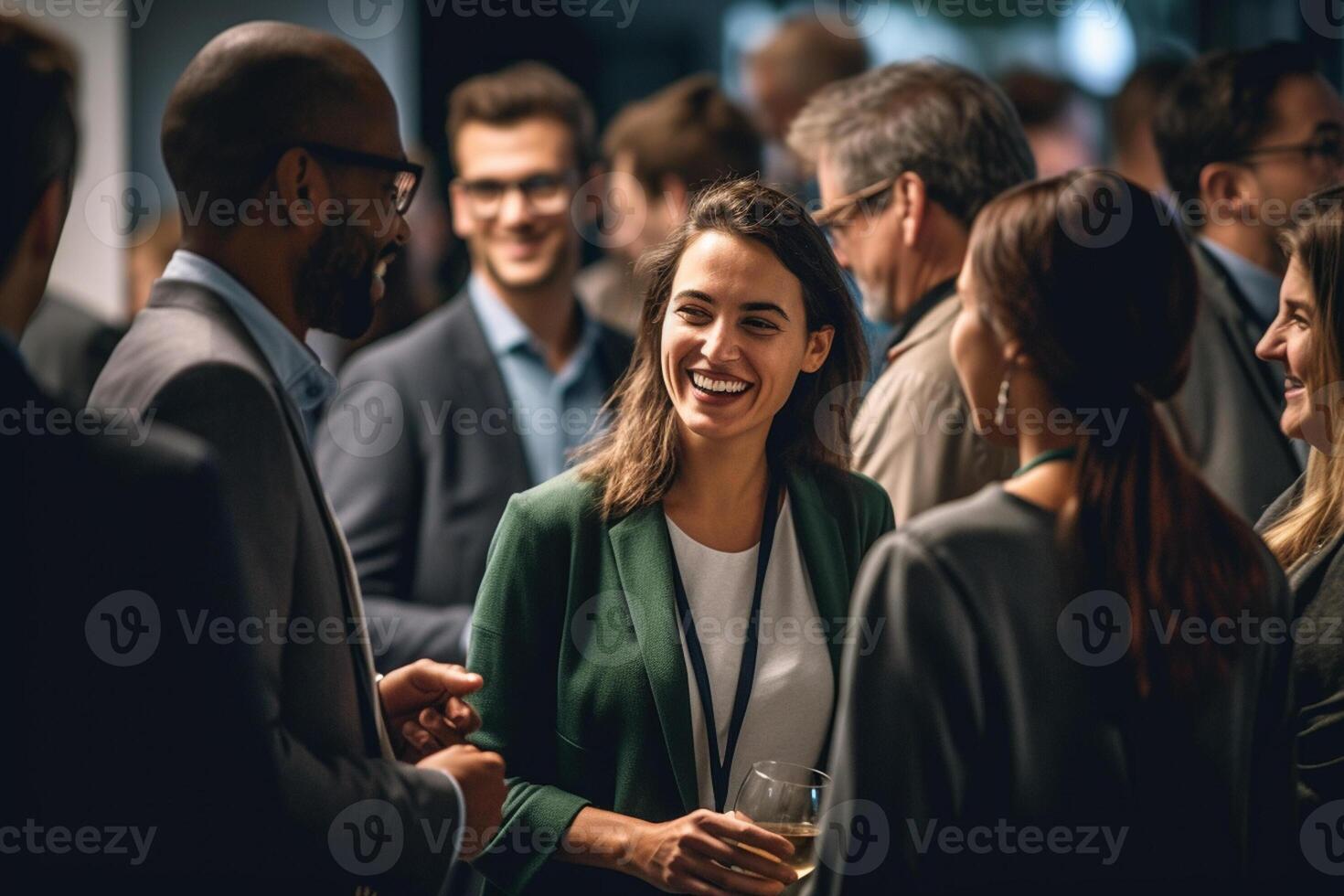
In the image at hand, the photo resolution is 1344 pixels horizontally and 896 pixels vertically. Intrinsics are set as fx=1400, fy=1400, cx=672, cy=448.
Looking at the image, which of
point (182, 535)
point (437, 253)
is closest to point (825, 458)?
point (182, 535)

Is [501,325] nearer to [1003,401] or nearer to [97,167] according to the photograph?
[1003,401]

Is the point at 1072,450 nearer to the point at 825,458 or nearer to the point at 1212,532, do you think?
the point at 1212,532

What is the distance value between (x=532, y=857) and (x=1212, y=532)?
994mm

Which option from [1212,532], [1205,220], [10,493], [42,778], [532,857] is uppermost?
[1205,220]

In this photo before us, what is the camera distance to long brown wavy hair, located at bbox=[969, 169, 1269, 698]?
5.12ft

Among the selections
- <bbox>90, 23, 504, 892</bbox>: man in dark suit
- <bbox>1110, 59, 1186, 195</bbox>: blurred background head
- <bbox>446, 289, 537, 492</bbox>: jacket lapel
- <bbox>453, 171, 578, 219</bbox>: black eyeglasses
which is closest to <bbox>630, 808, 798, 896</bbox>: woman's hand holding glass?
<bbox>90, 23, 504, 892</bbox>: man in dark suit

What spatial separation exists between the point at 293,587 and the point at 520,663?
0.40 meters

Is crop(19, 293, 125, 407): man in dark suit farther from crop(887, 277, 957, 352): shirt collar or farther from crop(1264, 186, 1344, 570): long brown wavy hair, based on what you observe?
crop(1264, 186, 1344, 570): long brown wavy hair

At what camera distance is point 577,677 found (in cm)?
197

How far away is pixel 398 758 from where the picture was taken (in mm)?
1976

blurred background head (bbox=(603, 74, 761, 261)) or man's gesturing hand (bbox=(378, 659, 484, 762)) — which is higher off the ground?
blurred background head (bbox=(603, 74, 761, 261))

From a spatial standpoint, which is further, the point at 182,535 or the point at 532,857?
the point at 532,857

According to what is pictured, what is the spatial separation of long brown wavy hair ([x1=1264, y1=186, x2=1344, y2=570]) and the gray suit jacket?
1252 millimetres

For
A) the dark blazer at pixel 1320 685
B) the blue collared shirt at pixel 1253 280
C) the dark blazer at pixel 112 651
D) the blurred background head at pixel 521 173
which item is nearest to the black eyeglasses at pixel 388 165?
the dark blazer at pixel 112 651
